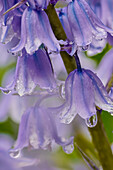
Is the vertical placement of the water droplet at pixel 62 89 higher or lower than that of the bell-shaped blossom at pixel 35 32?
lower

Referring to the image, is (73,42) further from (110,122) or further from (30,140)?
(110,122)

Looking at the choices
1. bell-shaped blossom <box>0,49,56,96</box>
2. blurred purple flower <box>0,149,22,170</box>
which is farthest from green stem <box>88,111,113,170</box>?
blurred purple flower <box>0,149,22,170</box>

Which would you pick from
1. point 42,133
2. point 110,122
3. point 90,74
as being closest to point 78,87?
point 90,74

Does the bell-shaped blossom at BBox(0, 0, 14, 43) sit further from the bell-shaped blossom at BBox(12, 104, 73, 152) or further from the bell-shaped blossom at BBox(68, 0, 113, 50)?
the bell-shaped blossom at BBox(12, 104, 73, 152)

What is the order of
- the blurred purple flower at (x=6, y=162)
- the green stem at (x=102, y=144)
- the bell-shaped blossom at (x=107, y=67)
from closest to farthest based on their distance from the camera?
the green stem at (x=102, y=144) → the bell-shaped blossom at (x=107, y=67) → the blurred purple flower at (x=6, y=162)

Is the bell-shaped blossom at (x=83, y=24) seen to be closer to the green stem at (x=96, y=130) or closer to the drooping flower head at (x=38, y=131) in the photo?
the green stem at (x=96, y=130)

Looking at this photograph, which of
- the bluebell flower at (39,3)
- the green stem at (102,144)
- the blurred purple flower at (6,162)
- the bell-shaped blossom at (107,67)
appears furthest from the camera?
the blurred purple flower at (6,162)

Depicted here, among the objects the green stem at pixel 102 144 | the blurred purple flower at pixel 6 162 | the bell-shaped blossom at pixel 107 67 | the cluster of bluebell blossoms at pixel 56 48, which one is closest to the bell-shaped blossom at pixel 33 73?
the cluster of bluebell blossoms at pixel 56 48
